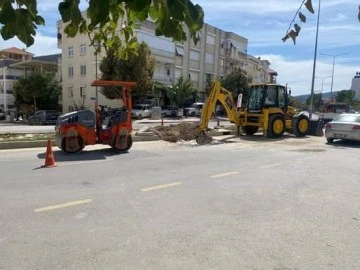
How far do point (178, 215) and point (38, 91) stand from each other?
50884mm

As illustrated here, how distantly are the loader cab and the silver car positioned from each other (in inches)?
126

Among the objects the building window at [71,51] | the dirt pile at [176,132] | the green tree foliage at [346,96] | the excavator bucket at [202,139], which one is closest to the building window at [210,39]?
the building window at [71,51]

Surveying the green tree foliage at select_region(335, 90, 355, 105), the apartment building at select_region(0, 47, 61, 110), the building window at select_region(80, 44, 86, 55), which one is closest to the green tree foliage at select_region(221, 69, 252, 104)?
the building window at select_region(80, 44, 86, 55)

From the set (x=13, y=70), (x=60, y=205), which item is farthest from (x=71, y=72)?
(x=60, y=205)

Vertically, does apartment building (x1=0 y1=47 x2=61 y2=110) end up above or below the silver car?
above

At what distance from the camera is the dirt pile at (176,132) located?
19208mm

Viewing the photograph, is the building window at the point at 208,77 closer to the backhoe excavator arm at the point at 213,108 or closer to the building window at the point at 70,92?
the building window at the point at 70,92

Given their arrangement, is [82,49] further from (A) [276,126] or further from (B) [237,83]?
(A) [276,126]

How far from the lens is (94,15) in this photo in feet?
5.72

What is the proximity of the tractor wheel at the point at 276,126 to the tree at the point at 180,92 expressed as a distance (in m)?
30.9

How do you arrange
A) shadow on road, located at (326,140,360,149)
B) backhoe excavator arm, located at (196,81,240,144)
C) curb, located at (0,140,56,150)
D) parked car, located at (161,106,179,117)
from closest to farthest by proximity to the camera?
curb, located at (0,140,56,150)
shadow on road, located at (326,140,360,149)
backhoe excavator arm, located at (196,81,240,144)
parked car, located at (161,106,179,117)

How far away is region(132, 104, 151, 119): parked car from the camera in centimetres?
4522

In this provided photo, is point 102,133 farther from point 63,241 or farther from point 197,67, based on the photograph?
point 197,67

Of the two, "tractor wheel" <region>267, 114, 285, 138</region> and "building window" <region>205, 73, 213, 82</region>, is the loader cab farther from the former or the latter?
"building window" <region>205, 73, 213, 82</region>
